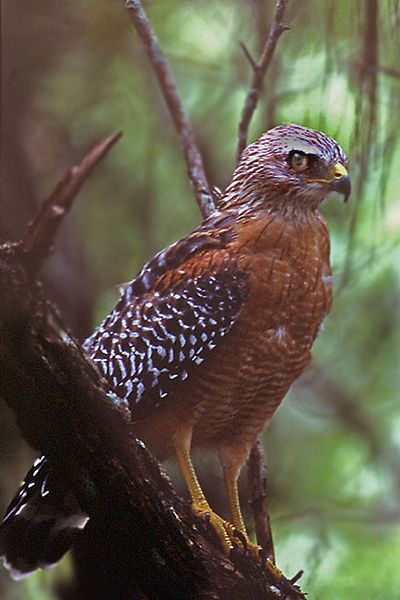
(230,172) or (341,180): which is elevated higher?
(230,172)

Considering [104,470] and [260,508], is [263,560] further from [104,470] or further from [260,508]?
[104,470]

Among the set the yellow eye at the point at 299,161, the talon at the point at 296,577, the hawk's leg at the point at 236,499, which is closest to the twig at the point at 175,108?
the yellow eye at the point at 299,161

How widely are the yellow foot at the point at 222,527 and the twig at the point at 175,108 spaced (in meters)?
0.59

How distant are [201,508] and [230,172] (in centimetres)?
85

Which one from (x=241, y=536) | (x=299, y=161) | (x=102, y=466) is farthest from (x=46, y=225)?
(x=241, y=536)

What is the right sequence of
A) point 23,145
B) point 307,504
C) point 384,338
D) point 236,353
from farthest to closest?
1. point 384,338
2. point 23,145
3. point 307,504
4. point 236,353

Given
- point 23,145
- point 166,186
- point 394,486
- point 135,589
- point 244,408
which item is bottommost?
point 135,589

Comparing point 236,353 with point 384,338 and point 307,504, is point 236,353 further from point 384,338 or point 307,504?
point 384,338

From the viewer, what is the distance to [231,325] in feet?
5.32

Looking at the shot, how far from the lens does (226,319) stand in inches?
64.1

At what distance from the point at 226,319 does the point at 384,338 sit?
3.94 feet

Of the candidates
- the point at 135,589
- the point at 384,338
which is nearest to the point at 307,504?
the point at 384,338

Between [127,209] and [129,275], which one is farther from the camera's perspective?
[127,209]

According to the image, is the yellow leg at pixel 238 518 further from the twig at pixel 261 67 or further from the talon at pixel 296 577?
the twig at pixel 261 67
